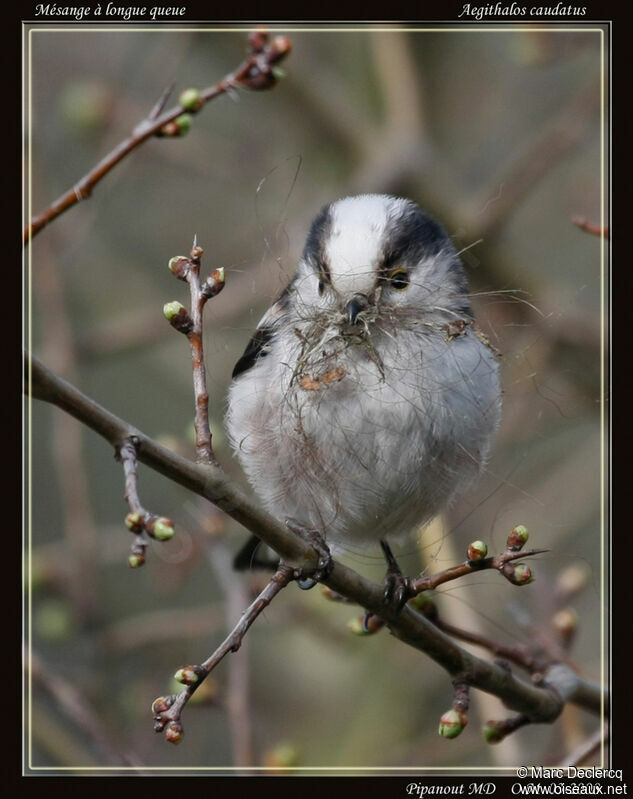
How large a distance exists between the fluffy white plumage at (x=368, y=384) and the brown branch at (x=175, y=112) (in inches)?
26.3

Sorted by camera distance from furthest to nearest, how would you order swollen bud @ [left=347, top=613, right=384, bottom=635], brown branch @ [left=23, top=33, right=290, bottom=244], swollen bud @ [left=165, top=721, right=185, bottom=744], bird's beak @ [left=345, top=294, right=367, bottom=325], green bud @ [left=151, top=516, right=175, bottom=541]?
swollen bud @ [left=347, top=613, right=384, bottom=635] → bird's beak @ [left=345, top=294, right=367, bottom=325] → brown branch @ [left=23, top=33, right=290, bottom=244] → swollen bud @ [left=165, top=721, right=185, bottom=744] → green bud @ [left=151, top=516, right=175, bottom=541]

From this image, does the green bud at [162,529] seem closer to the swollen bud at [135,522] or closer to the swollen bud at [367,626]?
the swollen bud at [135,522]

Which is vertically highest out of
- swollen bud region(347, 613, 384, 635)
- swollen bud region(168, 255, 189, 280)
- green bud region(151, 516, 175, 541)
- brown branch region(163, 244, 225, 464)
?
swollen bud region(168, 255, 189, 280)

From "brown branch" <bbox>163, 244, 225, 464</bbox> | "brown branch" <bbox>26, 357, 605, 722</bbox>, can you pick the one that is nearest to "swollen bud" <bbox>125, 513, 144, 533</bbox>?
"brown branch" <bbox>26, 357, 605, 722</bbox>

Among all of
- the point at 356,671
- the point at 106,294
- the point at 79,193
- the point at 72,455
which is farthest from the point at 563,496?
the point at 79,193

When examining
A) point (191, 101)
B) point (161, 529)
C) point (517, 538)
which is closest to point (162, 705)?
point (161, 529)

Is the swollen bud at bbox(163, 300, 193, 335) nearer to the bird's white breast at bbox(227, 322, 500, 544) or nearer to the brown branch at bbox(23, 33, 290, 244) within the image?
the brown branch at bbox(23, 33, 290, 244)

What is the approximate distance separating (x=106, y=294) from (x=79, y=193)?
137 inches

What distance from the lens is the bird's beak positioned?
8.30ft

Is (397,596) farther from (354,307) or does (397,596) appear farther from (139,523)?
(139,523)

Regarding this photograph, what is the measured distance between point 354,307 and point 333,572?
699 mm

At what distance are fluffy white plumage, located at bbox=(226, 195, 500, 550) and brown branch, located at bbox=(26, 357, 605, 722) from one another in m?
0.42

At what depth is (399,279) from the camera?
2852 mm

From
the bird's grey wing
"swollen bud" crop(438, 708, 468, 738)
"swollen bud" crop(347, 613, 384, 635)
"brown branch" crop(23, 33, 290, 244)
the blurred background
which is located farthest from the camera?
the blurred background
